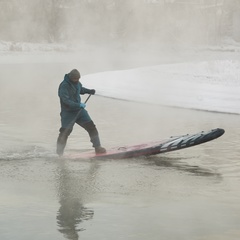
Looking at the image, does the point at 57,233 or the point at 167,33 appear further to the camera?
the point at 167,33

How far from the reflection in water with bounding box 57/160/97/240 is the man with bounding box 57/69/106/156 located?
55 centimetres

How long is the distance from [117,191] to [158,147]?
1971 millimetres

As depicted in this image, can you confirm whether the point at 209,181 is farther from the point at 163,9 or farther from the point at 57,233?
the point at 163,9

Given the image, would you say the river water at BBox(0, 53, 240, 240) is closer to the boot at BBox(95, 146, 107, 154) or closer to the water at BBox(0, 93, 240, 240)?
the water at BBox(0, 93, 240, 240)

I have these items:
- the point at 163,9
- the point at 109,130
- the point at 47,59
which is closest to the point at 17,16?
the point at 163,9

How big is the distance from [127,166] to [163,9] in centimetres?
1189

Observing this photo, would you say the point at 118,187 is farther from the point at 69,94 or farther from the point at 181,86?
the point at 181,86

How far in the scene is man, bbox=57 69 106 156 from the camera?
30.9ft

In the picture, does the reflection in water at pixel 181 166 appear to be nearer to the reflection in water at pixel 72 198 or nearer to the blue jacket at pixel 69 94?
the reflection in water at pixel 72 198

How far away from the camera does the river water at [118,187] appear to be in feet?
19.5

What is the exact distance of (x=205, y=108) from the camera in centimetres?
1611

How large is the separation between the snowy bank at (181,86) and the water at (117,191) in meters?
4.98

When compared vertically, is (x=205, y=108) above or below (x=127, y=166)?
below

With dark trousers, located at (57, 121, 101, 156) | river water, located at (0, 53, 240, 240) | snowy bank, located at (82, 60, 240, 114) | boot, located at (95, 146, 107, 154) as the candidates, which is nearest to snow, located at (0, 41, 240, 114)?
snowy bank, located at (82, 60, 240, 114)
